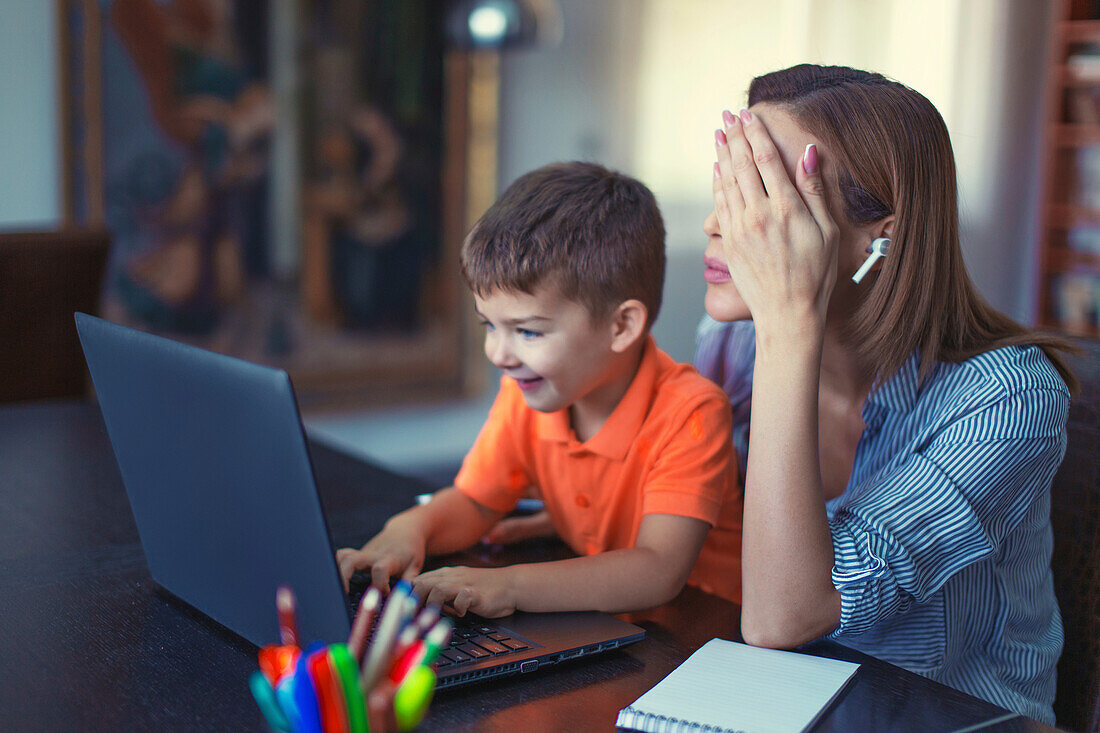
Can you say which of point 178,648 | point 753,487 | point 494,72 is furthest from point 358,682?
point 494,72

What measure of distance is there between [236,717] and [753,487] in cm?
47

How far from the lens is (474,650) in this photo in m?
0.77

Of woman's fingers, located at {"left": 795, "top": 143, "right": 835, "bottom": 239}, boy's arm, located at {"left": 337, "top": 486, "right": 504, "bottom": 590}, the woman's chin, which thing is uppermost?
woman's fingers, located at {"left": 795, "top": 143, "right": 835, "bottom": 239}

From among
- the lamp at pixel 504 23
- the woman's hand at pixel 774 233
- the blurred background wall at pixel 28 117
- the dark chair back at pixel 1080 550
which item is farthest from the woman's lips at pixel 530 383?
the blurred background wall at pixel 28 117

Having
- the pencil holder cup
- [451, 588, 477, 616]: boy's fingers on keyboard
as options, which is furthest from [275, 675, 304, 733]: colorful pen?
[451, 588, 477, 616]: boy's fingers on keyboard

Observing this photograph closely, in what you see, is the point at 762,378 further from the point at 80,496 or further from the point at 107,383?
the point at 80,496

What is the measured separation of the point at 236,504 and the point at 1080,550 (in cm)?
91

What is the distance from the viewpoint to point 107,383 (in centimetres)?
83

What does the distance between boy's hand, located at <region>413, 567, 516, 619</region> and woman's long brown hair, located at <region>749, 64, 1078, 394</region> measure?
462 mm

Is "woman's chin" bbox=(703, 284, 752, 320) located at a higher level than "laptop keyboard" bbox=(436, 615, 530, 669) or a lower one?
higher

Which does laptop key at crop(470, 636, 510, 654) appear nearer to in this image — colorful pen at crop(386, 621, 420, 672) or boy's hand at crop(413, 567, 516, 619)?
boy's hand at crop(413, 567, 516, 619)

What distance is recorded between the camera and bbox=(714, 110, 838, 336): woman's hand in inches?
37.0

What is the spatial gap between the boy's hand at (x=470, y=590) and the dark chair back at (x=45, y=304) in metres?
1.30

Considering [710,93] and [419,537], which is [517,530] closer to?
[419,537]
